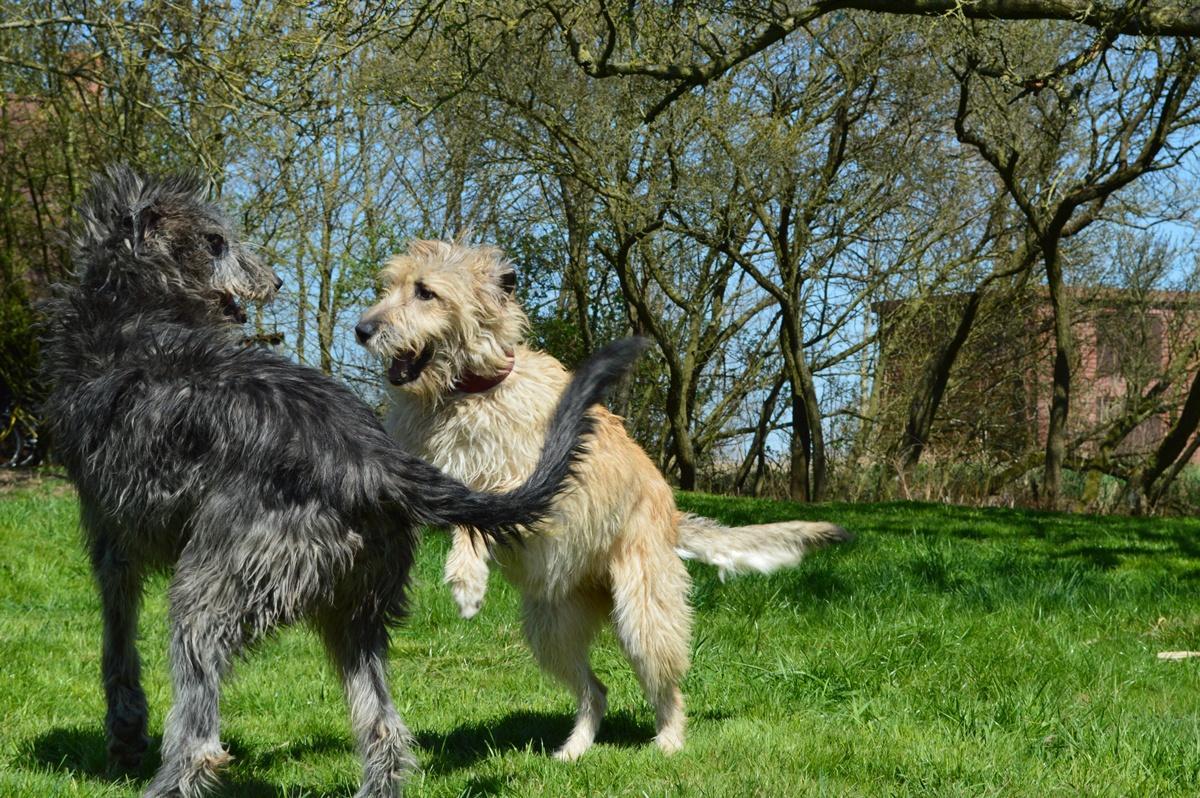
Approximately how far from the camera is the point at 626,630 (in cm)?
448

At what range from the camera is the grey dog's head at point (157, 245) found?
3.72 m

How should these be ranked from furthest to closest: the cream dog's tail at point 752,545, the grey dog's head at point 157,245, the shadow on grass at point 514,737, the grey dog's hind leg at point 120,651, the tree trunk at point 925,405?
1. the tree trunk at point 925,405
2. the cream dog's tail at point 752,545
3. the shadow on grass at point 514,737
4. the grey dog's hind leg at point 120,651
5. the grey dog's head at point 157,245

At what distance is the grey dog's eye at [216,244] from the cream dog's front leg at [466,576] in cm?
135

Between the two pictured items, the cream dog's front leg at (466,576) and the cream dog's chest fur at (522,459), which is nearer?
the cream dog's front leg at (466,576)

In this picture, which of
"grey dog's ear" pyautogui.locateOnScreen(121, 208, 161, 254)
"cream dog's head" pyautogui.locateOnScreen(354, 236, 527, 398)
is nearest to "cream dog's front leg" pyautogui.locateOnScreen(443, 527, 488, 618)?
"cream dog's head" pyautogui.locateOnScreen(354, 236, 527, 398)

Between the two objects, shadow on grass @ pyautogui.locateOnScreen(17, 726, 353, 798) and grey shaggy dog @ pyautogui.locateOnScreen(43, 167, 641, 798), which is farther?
shadow on grass @ pyautogui.locateOnScreen(17, 726, 353, 798)

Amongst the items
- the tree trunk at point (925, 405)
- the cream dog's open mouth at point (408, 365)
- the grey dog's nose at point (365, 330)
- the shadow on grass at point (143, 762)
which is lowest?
the shadow on grass at point (143, 762)

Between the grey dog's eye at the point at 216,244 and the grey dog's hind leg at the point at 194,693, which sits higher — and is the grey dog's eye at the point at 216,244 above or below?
above

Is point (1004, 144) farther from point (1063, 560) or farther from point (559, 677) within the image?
point (559, 677)

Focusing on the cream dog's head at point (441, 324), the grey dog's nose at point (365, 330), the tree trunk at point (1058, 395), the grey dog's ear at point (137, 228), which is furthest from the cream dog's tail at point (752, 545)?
the tree trunk at point (1058, 395)

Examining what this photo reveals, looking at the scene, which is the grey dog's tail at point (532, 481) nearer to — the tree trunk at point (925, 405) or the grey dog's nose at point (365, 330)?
the grey dog's nose at point (365, 330)

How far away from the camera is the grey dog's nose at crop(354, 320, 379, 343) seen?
466 centimetres

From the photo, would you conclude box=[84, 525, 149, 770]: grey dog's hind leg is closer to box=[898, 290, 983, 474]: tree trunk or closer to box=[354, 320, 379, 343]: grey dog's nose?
box=[354, 320, 379, 343]: grey dog's nose

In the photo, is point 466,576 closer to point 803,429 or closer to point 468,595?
point 468,595
